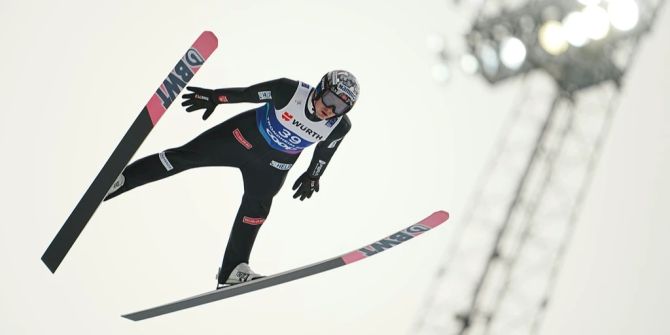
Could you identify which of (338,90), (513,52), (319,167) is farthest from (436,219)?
(513,52)

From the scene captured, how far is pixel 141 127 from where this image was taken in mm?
4906

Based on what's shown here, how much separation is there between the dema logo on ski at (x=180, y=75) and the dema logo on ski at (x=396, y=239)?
70.1 inches

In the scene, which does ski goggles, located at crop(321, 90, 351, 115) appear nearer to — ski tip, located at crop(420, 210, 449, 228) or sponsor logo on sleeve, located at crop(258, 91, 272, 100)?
sponsor logo on sleeve, located at crop(258, 91, 272, 100)

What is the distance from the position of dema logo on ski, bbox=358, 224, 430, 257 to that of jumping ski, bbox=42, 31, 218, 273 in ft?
5.86

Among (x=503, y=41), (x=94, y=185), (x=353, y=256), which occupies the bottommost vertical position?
(x=94, y=185)

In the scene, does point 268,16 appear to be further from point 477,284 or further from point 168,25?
point 477,284

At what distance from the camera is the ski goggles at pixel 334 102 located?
520cm

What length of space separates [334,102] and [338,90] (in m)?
0.10

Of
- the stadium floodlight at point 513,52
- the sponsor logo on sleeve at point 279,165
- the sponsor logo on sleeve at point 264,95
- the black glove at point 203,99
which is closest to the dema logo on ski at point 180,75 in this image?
the black glove at point 203,99

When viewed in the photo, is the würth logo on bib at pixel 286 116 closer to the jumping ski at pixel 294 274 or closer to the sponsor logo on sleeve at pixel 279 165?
the sponsor logo on sleeve at pixel 279 165

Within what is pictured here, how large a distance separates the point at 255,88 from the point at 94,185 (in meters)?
1.21

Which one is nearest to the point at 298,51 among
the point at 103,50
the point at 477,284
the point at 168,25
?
the point at 168,25

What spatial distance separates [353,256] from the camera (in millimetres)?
5672

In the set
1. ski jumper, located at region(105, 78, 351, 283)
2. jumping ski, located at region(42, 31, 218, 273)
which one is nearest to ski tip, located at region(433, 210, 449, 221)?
ski jumper, located at region(105, 78, 351, 283)
